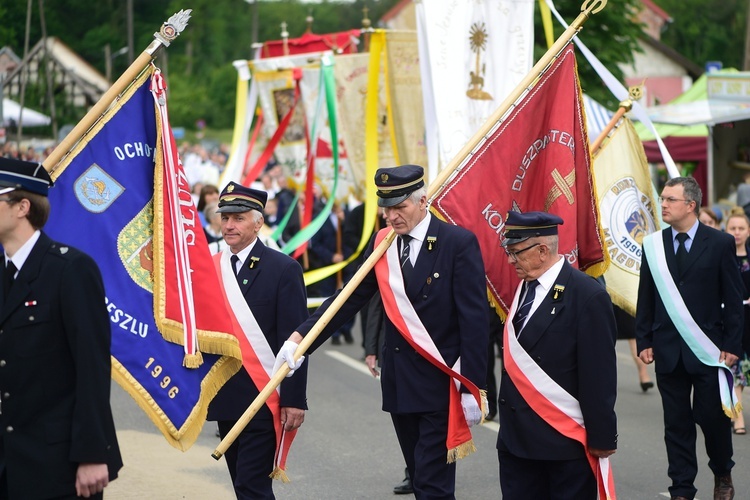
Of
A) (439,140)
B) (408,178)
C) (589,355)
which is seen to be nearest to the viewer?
(589,355)

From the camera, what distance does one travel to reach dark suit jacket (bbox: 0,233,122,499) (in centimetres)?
380

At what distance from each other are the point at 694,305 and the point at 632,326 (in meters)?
3.07

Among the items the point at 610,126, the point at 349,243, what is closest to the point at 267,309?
the point at 610,126

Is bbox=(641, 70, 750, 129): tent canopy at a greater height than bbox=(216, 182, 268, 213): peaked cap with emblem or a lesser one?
lesser

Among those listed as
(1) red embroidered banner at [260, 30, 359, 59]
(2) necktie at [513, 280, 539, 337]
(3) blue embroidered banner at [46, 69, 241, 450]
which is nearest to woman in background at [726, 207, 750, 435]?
(2) necktie at [513, 280, 539, 337]

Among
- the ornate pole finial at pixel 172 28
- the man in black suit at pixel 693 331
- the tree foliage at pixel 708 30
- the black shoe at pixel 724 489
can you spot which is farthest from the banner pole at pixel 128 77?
the tree foliage at pixel 708 30

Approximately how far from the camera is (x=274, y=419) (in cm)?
554

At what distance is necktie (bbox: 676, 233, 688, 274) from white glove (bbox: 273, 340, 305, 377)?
266cm

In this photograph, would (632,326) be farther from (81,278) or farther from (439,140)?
(81,278)

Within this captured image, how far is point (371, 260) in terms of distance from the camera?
217 inches

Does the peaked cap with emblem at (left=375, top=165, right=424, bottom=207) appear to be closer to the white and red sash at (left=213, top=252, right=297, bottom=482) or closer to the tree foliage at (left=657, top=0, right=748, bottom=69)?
the white and red sash at (left=213, top=252, right=297, bottom=482)

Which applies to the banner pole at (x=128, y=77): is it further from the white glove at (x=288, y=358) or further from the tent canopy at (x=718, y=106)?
the tent canopy at (x=718, y=106)

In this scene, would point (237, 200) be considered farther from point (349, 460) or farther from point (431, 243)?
point (349, 460)

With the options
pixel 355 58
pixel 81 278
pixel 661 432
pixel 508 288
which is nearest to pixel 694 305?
pixel 508 288
